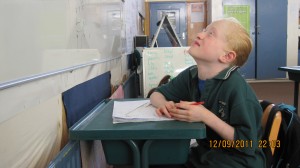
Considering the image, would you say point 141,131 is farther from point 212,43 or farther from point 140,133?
point 212,43

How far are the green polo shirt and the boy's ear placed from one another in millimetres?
35

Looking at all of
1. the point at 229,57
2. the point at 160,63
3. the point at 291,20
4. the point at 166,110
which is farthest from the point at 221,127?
the point at 291,20

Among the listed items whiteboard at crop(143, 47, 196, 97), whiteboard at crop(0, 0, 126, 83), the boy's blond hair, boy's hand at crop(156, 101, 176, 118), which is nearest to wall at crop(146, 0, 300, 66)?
whiteboard at crop(143, 47, 196, 97)

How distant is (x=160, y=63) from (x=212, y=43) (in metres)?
1.53

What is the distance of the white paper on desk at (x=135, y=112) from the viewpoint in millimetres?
972

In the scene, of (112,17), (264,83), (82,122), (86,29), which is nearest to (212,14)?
(264,83)

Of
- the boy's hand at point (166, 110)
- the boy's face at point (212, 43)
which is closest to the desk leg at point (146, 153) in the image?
the boy's hand at point (166, 110)

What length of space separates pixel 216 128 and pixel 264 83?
5677mm

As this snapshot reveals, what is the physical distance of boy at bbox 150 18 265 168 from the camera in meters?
0.97

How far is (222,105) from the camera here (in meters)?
1.05

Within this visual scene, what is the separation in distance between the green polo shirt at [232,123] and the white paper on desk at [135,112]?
0.21 m

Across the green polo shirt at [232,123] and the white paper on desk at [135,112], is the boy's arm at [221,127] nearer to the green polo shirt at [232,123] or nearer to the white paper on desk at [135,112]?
the green polo shirt at [232,123]

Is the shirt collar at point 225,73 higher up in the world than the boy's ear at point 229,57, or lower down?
lower down

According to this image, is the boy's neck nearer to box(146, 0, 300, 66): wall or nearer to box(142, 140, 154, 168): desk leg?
box(142, 140, 154, 168): desk leg
